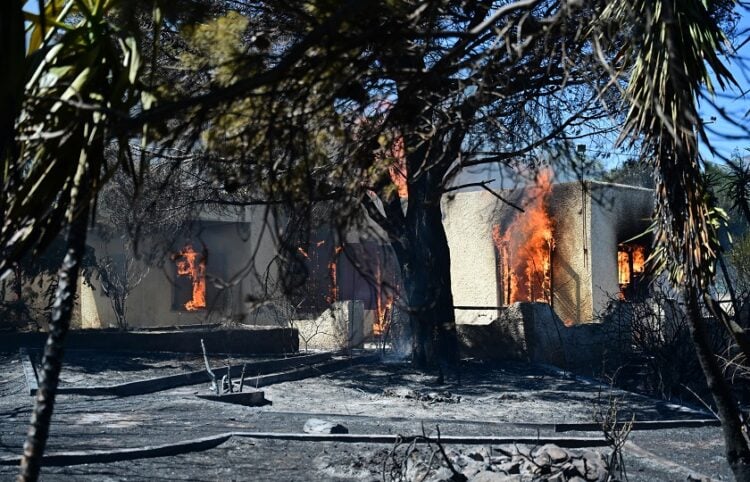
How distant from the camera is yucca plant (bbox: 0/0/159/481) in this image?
427 cm

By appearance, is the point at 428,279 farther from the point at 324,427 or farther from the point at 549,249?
the point at 549,249

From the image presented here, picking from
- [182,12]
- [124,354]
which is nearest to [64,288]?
[182,12]

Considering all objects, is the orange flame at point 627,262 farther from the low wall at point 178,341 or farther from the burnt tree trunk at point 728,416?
the burnt tree trunk at point 728,416

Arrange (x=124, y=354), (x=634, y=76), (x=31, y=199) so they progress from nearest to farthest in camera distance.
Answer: (x=31, y=199)
(x=634, y=76)
(x=124, y=354)

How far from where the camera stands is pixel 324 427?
914cm

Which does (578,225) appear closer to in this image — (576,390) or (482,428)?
(576,390)

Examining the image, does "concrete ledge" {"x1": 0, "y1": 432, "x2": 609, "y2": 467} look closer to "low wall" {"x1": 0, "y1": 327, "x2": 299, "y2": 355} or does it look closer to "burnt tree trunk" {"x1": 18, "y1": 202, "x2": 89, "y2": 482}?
"burnt tree trunk" {"x1": 18, "y1": 202, "x2": 89, "y2": 482}

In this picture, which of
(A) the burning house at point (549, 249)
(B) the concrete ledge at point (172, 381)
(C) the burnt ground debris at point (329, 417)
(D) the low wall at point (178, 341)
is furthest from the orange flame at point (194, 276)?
(B) the concrete ledge at point (172, 381)

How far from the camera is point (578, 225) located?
2083 centimetres

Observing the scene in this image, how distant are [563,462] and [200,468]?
3.16 metres

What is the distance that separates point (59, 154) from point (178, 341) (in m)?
13.0

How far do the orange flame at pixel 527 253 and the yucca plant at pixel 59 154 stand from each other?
17252mm

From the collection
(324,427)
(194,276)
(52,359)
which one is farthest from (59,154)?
(194,276)

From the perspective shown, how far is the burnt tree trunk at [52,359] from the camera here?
4.39m
